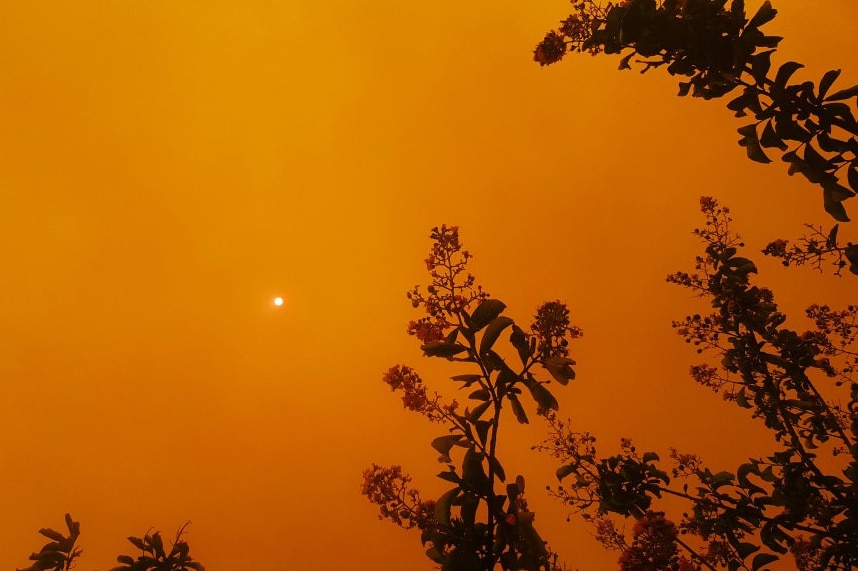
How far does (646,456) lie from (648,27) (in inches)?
75.1

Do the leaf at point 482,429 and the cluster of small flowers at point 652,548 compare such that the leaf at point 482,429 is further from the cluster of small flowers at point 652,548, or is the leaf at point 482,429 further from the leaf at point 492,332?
the cluster of small flowers at point 652,548

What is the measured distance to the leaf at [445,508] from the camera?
1.87 metres

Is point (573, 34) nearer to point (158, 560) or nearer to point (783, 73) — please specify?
point (783, 73)

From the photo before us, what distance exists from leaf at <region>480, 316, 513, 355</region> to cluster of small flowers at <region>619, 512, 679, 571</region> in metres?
0.99

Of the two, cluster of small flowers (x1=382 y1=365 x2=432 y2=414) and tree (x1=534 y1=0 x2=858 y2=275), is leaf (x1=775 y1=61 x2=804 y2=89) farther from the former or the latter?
cluster of small flowers (x1=382 y1=365 x2=432 y2=414)

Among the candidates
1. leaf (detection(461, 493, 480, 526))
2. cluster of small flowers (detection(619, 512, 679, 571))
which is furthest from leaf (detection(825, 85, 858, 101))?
leaf (detection(461, 493, 480, 526))

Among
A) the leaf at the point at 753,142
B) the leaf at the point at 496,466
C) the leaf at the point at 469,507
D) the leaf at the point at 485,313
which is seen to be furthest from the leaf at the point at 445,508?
the leaf at the point at 753,142

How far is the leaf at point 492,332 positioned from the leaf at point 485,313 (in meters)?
0.03

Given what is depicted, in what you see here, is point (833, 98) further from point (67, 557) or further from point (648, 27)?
point (67, 557)

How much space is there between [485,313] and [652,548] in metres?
1.16

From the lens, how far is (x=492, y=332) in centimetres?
202

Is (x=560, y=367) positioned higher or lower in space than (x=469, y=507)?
higher

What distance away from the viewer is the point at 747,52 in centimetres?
185

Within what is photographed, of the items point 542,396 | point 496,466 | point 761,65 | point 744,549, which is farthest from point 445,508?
point 761,65
